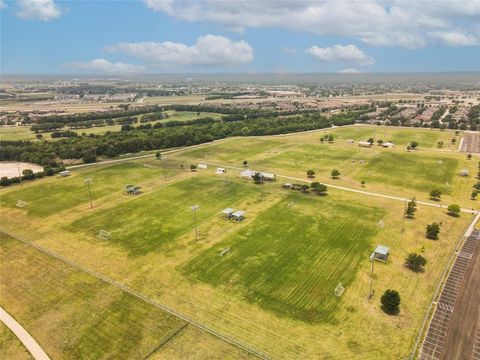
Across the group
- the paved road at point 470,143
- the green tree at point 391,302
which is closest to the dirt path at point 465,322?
the green tree at point 391,302

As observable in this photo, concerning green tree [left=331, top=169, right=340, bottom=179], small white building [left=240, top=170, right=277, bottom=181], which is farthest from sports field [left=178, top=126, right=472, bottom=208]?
small white building [left=240, top=170, right=277, bottom=181]

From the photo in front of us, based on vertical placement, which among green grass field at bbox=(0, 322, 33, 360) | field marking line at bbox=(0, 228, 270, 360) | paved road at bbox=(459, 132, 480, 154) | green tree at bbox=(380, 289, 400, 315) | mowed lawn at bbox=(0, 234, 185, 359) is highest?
paved road at bbox=(459, 132, 480, 154)

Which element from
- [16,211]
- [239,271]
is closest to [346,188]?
[239,271]

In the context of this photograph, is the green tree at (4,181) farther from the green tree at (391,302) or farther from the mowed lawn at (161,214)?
the green tree at (391,302)

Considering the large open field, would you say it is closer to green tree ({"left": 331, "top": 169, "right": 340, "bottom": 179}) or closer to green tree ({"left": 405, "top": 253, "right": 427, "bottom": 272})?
green tree ({"left": 405, "top": 253, "right": 427, "bottom": 272})

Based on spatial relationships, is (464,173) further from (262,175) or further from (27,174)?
(27,174)

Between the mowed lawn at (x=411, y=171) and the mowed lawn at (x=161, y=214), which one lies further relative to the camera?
the mowed lawn at (x=411, y=171)
